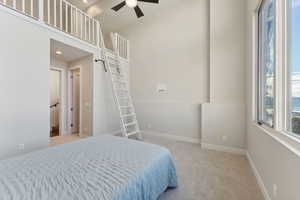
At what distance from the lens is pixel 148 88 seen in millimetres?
4594

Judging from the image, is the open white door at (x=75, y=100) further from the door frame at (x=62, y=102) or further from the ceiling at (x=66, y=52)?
the ceiling at (x=66, y=52)

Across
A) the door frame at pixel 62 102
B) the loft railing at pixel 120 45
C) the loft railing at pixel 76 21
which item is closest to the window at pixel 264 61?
the loft railing at pixel 120 45

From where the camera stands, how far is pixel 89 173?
117 cm

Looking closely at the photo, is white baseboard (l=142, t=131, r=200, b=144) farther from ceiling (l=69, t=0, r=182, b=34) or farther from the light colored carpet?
ceiling (l=69, t=0, r=182, b=34)

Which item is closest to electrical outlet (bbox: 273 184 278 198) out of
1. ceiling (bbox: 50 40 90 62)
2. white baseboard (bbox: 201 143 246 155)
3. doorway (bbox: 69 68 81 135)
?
white baseboard (bbox: 201 143 246 155)

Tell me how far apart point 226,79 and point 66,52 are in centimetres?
416

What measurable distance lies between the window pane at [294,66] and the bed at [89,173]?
130 centimetres

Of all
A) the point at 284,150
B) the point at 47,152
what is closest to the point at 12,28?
the point at 47,152

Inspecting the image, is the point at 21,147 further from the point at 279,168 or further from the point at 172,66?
the point at 172,66

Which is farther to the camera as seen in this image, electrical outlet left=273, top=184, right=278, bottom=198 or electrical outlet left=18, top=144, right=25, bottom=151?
electrical outlet left=18, top=144, right=25, bottom=151

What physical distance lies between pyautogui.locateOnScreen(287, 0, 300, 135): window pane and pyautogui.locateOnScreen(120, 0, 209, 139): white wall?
7.88 ft

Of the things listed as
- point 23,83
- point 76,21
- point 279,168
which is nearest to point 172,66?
point 76,21

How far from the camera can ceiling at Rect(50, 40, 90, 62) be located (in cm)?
323

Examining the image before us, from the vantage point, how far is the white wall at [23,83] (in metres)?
2.25
